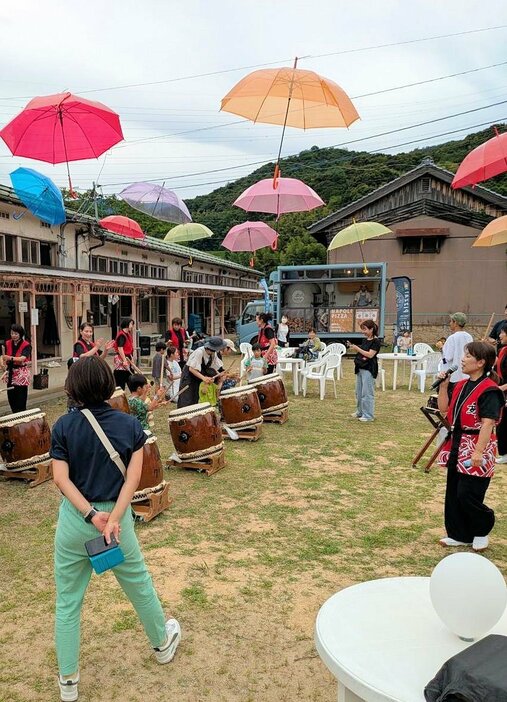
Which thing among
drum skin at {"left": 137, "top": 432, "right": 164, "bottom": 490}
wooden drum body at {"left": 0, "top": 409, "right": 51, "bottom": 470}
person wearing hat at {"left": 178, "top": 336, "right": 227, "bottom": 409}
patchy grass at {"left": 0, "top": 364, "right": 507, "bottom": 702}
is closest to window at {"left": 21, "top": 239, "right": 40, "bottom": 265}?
person wearing hat at {"left": 178, "top": 336, "right": 227, "bottom": 409}

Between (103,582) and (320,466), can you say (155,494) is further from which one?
(320,466)

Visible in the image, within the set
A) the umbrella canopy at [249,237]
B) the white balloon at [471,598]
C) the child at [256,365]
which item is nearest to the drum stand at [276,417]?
the child at [256,365]

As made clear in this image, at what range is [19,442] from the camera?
17.3 ft

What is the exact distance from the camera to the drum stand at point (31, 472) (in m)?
5.31

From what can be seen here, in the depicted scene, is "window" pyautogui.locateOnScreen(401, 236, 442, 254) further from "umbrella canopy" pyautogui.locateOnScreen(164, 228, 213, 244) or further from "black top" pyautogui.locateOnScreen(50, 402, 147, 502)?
"black top" pyautogui.locateOnScreen(50, 402, 147, 502)

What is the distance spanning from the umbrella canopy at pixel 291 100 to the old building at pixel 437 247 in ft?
49.4

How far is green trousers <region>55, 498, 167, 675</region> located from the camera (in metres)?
2.25

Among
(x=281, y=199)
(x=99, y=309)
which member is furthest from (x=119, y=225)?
(x=281, y=199)

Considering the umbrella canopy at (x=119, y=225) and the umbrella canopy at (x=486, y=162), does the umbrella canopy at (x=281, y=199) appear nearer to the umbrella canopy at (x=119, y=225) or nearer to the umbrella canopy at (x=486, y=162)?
the umbrella canopy at (x=486, y=162)

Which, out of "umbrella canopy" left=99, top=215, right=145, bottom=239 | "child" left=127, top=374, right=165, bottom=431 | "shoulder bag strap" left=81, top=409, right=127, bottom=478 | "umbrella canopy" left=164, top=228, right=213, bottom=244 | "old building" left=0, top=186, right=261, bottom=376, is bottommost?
"child" left=127, top=374, right=165, bottom=431

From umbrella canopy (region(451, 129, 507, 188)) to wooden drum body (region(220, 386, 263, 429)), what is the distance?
415 cm

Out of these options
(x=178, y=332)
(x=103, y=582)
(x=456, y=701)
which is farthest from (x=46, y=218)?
(x=456, y=701)

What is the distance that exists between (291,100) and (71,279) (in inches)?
250

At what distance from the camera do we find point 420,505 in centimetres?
482
